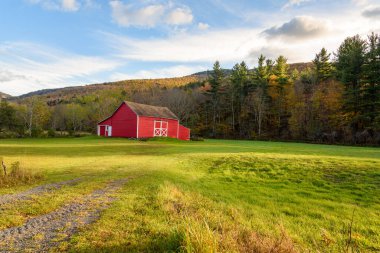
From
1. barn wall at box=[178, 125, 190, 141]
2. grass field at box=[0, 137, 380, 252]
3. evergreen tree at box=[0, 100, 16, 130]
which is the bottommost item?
grass field at box=[0, 137, 380, 252]

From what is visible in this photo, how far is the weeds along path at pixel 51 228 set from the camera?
4430 mm

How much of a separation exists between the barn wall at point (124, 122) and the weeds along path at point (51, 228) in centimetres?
3459

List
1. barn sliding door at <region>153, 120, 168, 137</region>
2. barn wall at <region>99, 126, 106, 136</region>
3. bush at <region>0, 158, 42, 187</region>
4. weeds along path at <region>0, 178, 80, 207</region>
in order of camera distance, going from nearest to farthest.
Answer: weeds along path at <region>0, 178, 80, 207</region>
bush at <region>0, 158, 42, 187</region>
barn sliding door at <region>153, 120, 168, 137</region>
barn wall at <region>99, 126, 106, 136</region>

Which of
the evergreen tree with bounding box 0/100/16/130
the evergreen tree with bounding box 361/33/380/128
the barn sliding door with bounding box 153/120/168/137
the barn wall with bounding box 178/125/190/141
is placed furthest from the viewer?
the evergreen tree with bounding box 0/100/16/130

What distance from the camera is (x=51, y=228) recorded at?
5188mm

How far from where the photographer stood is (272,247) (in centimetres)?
388

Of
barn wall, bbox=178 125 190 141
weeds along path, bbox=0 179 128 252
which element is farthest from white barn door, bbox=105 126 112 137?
weeds along path, bbox=0 179 128 252

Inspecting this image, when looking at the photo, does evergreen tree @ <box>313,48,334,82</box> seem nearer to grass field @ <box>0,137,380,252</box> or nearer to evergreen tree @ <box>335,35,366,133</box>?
evergreen tree @ <box>335,35,366,133</box>

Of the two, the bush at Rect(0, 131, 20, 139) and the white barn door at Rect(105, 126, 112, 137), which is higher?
the white barn door at Rect(105, 126, 112, 137)

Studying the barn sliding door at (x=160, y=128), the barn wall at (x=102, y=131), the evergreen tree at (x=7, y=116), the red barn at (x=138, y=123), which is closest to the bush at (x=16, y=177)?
the red barn at (x=138, y=123)

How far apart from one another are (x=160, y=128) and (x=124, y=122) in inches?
249

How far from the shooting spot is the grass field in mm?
4387

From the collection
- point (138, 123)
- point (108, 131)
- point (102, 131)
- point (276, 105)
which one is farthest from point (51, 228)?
point (276, 105)

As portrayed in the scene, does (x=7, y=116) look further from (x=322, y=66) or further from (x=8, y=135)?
(x=322, y=66)
